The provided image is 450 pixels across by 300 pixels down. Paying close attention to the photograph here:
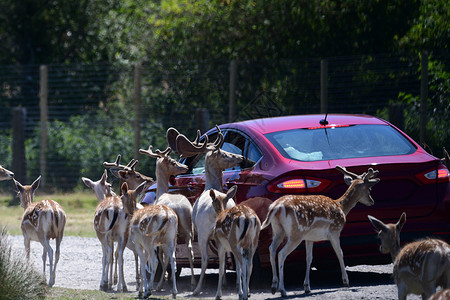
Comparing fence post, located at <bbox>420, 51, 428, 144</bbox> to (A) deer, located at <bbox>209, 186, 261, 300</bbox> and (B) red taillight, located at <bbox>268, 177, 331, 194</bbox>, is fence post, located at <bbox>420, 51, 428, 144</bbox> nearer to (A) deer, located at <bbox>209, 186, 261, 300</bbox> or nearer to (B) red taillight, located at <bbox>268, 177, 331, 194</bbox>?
(B) red taillight, located at <bbox>268, 177, 331, 194</bbox>

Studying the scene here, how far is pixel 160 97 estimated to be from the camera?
786 inches

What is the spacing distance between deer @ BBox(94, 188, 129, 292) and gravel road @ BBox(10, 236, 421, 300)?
0.37 metres

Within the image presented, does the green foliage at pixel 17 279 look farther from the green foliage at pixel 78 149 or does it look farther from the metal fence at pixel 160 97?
the green foliage at pixel 78 149

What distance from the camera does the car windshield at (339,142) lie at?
31.7ft

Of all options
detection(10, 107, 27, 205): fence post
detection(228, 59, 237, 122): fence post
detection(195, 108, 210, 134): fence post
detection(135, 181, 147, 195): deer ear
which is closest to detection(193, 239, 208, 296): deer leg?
detection(135, 181, 147, 195): deer ear

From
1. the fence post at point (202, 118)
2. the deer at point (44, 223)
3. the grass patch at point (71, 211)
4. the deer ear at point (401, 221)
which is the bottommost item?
the grass patch at point (71, 211)

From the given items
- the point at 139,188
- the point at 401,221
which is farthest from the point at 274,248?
the point at 139,188

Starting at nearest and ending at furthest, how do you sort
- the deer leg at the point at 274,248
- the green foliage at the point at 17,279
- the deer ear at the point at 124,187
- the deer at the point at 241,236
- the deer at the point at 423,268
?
1. the deer at the point at 423,268
2. the green foliage at the point at 17,279
3. the deer at the point at 241,236
4. the deer leg at the point at 274,248
5. the deer ear at the point at 124,187

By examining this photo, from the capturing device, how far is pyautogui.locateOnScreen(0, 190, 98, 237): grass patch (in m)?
18.2

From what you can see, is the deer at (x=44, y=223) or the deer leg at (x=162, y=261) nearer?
the deer leg at (x=162, y=261)

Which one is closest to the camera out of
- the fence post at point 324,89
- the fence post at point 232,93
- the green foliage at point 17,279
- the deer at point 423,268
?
the deer at point 423,268

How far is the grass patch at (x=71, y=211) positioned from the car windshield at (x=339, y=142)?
8701 mm

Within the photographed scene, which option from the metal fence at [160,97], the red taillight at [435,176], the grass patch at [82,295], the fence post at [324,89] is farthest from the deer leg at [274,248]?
the fence post at [324,89]

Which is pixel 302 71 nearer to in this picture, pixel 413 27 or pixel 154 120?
pixel 413 27
